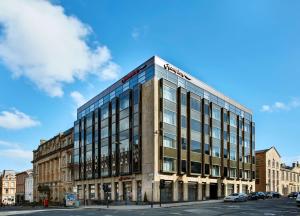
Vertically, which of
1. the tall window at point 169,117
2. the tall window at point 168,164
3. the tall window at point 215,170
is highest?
the tall window at point 169,117

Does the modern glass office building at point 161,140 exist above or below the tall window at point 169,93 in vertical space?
below

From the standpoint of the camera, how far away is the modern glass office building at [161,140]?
5509cm

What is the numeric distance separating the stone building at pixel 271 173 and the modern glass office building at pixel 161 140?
54.2 ft

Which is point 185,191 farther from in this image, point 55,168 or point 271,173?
point 55,168

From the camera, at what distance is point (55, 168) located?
95562 mm

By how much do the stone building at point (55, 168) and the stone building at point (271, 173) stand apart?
1817 inches

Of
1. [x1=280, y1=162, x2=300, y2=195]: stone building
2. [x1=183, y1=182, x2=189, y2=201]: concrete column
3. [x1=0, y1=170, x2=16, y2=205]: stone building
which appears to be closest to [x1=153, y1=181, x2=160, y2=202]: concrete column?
[x1=183, y1=182, x2=189, y2=201]: concrete column

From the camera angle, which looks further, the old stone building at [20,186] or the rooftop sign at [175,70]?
the old stone building at [20,186]

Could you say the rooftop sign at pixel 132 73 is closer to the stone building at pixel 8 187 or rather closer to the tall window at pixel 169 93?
the tall window at pixel 169 93

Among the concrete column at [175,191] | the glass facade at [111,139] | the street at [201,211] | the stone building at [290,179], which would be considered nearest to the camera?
the street at [201,211]

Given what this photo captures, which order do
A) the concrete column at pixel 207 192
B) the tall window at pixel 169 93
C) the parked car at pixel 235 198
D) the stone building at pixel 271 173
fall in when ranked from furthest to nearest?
the stone building at pixel 271 173 < the concrete column at pixel 207 192 < the tall window at pixel 169 93 < the parked car at pixel 235 198

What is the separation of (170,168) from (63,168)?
41.8 meters

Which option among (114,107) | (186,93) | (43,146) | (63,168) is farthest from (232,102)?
(43,146)

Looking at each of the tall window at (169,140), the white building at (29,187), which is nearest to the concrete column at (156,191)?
the tall window at (169,140)
